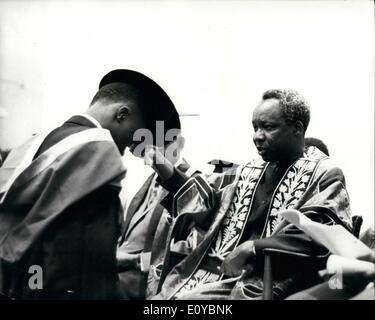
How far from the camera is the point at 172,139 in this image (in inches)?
127

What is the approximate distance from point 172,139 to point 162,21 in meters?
0.68

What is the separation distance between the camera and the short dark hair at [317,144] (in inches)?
125

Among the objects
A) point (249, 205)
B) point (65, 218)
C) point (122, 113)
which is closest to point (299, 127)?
point (249, 205)

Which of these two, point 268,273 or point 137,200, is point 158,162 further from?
point 268,273

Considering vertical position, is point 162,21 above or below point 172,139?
above

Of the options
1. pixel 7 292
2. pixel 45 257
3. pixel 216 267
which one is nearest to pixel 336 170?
pixel 216 267

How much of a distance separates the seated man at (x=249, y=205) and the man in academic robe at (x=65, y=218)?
0.36 meters

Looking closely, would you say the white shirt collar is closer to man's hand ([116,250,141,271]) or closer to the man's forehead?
man's hand ([116,250,141,271])

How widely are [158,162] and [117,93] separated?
1.37ft

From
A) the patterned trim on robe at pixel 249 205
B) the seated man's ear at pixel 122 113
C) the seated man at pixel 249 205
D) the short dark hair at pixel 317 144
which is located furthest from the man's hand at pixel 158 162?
the short dark hair at pixel 317 144

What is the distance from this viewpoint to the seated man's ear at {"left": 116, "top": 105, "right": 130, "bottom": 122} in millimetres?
3021

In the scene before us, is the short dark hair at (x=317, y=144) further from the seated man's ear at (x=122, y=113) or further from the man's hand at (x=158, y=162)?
the seated man's ear at (x=122, y=113)

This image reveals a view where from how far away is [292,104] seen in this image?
121 inches

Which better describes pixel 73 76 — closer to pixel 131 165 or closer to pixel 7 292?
pixel 131 165
